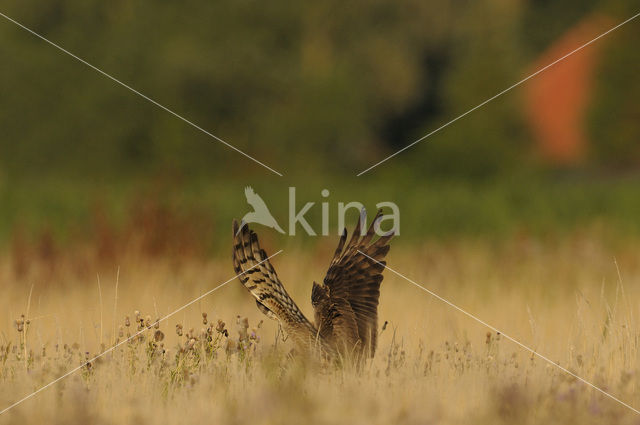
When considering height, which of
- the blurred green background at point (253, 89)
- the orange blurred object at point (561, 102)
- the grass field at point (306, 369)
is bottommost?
the grass field at point (306, 369)

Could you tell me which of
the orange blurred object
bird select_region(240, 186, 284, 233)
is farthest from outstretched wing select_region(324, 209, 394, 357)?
the orange blurred object

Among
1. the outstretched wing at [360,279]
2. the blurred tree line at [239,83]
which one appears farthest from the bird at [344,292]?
the blurred tree line at [239,83]

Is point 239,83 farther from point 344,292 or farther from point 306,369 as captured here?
point 306,369

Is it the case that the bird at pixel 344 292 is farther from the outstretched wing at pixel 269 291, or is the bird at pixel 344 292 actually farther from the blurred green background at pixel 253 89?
the blurred green background at pixel 253 89

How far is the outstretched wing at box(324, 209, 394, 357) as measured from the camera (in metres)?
4.99

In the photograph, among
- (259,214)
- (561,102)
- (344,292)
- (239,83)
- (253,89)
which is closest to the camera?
(344,292)

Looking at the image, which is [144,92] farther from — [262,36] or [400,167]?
[400,167]

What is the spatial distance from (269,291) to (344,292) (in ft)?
1.35

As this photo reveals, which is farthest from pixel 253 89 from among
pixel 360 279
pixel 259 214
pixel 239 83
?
pixel 360 279

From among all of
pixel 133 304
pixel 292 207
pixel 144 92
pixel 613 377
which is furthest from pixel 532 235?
pixel 144 92

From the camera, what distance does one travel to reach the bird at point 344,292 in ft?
16.2

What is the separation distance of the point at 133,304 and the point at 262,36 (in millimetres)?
15520

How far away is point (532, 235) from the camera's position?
40.5 ft

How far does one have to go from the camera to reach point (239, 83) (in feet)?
71.4
